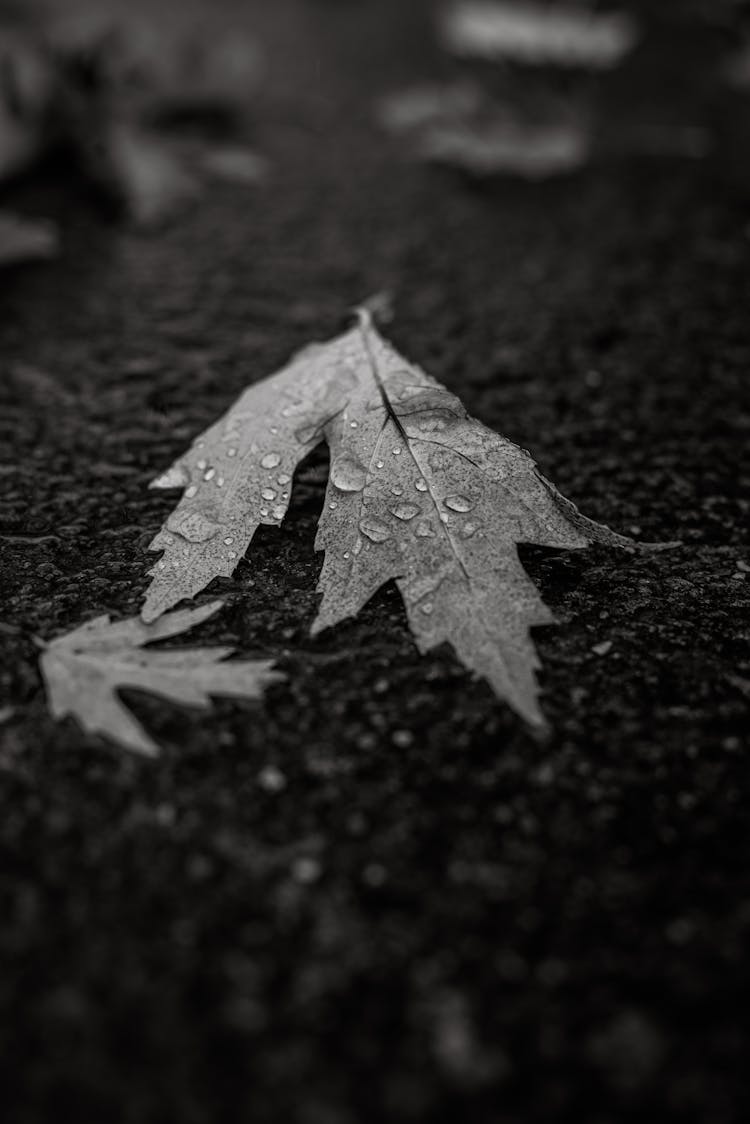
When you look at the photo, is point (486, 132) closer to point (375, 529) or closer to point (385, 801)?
point (375, 529)

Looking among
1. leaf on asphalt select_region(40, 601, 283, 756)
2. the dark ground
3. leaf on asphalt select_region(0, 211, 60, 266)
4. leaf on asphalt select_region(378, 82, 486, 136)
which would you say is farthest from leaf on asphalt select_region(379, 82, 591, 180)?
leaf on asphalt select_region(40, 601, 283, 756)

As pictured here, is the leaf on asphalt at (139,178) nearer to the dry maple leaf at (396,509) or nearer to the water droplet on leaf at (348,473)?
the dry maple leaf at (396,509)

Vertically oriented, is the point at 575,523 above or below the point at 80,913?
above

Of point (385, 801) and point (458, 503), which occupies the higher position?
point (458, 503)

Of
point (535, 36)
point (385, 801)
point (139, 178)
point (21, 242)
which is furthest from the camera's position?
point (535, 36)

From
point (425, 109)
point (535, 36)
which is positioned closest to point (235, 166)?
point (425, 109)

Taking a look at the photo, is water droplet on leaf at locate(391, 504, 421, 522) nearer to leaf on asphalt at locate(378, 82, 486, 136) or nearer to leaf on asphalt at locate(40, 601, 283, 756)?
leaf on asphalt at locate(40, 601, 283, 756)

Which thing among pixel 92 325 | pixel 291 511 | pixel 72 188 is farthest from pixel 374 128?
pixel 291 511

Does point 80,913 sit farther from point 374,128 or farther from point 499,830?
point 374,128
